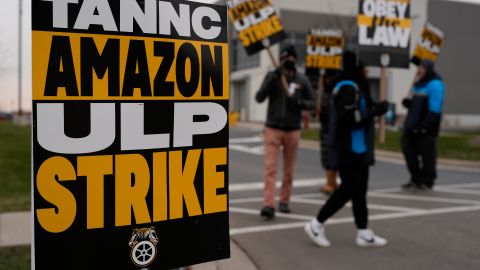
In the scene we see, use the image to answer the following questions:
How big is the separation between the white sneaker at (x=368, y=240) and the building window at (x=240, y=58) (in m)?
36.2

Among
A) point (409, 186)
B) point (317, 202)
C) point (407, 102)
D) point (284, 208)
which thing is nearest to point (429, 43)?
point (407, 102)

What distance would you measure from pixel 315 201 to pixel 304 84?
191 centimetres

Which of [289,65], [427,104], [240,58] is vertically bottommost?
[427,104]

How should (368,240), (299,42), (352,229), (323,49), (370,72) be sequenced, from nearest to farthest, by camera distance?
(368,240), (352,229), (323,49), (370,72), (299,42)

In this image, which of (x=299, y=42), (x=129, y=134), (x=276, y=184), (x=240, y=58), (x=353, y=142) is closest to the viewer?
(x=129, y=134)

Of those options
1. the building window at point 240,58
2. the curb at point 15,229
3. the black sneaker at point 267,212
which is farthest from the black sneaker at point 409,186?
the building window at point 240,58

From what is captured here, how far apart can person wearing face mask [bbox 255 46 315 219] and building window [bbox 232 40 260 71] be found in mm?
34779

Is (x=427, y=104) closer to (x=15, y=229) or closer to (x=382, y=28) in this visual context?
(x=382, y=28)

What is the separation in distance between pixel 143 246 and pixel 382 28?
9265 mm

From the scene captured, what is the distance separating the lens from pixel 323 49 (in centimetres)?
1036

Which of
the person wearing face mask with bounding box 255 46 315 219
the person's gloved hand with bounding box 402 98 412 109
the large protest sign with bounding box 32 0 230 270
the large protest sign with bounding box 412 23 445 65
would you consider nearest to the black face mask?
the person wearing face mask with bounding box 255 46 315 219

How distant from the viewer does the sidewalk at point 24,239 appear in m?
4.06

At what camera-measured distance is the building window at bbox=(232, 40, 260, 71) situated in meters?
41.5

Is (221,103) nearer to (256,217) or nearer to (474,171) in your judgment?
(256,217)
